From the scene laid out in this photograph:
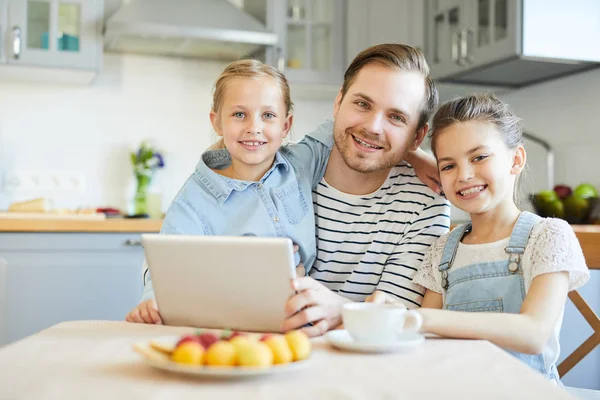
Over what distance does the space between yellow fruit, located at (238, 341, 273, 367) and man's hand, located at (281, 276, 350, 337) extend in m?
0.26

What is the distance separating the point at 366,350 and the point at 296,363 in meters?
0.16

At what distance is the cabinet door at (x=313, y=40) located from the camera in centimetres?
339

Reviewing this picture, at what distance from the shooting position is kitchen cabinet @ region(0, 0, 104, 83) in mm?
2938

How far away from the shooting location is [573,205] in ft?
8.71

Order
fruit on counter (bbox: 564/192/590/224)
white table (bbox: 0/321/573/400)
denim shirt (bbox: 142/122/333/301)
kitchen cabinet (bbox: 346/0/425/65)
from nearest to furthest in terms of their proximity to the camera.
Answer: white table (bbox: 0/321/573/400) → denim shirt (bbox: 142/122/333/301) → fruit on counter (bbox: 564/192/590/224) → kitchen cabinet (bbox: 346/0/425/65)

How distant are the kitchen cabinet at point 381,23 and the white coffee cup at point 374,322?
8.57 ft

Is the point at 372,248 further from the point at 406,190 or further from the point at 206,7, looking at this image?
the point at 206,7

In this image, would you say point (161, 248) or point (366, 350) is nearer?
point (366, 350)

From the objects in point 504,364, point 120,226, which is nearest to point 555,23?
point 120,226

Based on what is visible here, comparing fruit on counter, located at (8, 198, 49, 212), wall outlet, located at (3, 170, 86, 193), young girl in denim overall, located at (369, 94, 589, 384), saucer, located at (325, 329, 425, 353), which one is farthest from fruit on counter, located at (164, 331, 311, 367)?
wall outlet, located at (3, 170, 86, 193)

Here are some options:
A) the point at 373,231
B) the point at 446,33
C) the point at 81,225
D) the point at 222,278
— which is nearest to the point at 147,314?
the point at 222,278

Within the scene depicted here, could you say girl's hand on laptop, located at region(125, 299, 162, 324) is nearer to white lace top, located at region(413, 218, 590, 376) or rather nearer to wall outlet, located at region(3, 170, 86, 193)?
white lace top, located at region(413, 218, 590, 376)

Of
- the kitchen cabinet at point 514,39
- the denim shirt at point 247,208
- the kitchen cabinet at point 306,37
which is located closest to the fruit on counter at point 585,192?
the kitchen cabinet at point 514,39

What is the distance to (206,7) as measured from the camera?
125 inches
